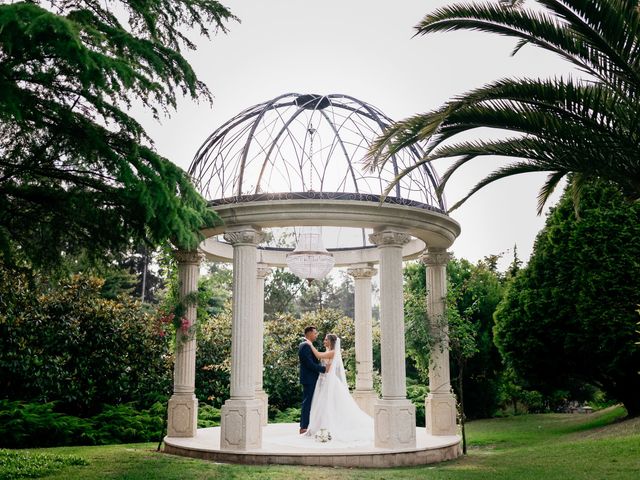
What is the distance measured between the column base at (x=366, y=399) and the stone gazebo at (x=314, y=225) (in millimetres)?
1867

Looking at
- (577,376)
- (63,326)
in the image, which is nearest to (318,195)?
(63,326)

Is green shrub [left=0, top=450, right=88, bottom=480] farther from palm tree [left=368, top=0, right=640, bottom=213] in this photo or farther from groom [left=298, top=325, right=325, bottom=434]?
palm tree [left=368, top=0, right=640, bottom=213]

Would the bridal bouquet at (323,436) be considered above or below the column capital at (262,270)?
below

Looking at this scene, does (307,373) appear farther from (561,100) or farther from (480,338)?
(480,338)

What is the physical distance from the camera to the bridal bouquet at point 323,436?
39.4 feet

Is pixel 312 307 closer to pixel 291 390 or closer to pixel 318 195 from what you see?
pixel 291 390

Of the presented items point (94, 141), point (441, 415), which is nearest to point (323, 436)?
point (441, 415)

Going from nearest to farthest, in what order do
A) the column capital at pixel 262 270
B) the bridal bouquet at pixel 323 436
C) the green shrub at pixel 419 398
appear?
the bridal bouquet at pixel 323 436, the column capital at pixel 262 270, the green shrub at pixel 419 398

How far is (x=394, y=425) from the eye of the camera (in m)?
11.0

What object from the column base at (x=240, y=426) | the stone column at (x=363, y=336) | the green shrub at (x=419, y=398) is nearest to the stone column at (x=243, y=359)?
the column base at (x=240, y=426)

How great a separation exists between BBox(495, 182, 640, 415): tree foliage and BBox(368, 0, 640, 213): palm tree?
7.27 meters

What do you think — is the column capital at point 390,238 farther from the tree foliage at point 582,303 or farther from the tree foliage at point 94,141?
the tree foliage at point 582,303

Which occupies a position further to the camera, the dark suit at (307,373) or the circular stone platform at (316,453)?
the dark suit at (307,373)

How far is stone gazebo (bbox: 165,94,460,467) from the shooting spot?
10.9 m
